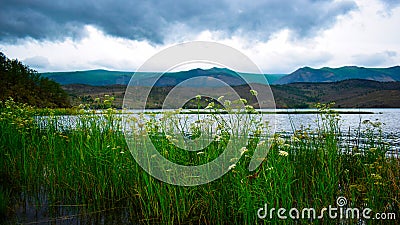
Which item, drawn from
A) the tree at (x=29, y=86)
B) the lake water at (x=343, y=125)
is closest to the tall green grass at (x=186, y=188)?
the lake water at (x=343, y=125)

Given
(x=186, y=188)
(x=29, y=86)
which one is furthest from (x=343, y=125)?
(x=29, y=86)

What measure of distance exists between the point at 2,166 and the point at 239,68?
6300mm

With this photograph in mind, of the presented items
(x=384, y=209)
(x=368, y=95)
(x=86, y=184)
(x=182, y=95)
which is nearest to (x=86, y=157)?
(x=86, y=184)

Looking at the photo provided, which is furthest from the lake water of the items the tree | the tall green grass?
the tree

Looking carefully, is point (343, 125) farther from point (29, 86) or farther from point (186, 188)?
point (29, 86)

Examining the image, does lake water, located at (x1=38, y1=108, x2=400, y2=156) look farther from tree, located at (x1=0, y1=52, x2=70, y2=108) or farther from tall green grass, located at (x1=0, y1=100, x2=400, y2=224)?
tree, located at (x1=0, y1=52, x2=70, y2=108)

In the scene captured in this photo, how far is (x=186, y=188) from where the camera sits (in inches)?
205

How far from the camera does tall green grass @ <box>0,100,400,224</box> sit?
184 inches

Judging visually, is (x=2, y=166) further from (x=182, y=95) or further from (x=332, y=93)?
(x=332, y=93)

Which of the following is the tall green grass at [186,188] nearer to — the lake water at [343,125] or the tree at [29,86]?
the lake water at [343,125]

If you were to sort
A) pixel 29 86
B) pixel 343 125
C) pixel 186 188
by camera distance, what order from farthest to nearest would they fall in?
1. pixel 29 86
2. pixel 343 125
3. pixel 186 188

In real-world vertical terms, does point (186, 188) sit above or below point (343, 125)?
above

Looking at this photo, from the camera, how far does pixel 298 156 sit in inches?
303

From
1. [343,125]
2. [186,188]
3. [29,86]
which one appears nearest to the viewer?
[186,188]
